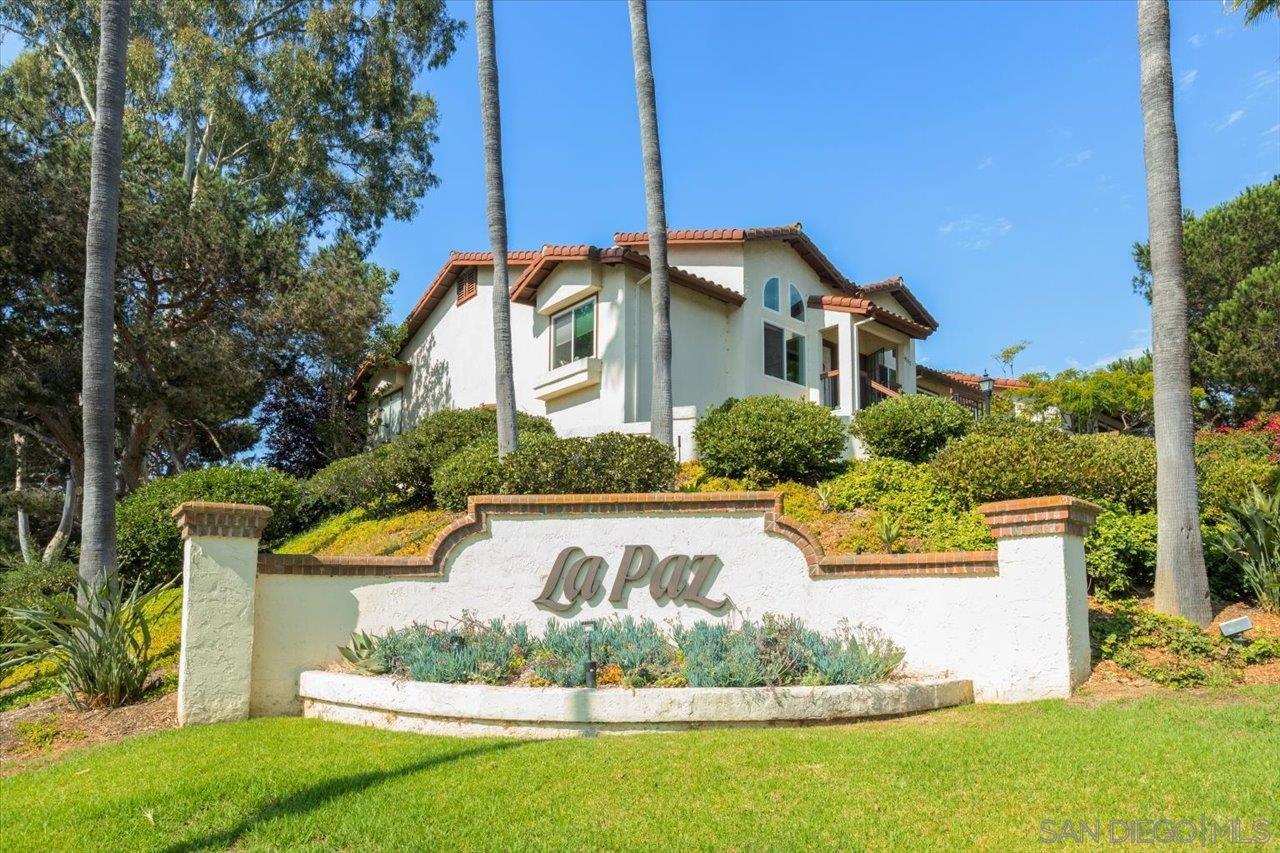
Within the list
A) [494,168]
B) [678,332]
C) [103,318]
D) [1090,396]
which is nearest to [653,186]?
[494,168]

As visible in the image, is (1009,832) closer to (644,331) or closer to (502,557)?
(502,557)

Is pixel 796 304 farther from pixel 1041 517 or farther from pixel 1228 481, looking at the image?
pixel 1041 517

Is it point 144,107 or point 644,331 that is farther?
point 144,107

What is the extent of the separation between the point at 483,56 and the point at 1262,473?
44.1 ft

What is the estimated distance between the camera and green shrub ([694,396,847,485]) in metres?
14.7

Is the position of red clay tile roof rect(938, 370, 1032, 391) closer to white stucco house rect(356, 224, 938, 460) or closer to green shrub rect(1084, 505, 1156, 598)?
white stucco house rect(356, 224, 938, 460)

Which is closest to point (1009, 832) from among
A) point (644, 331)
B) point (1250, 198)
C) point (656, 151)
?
point (656, 151)

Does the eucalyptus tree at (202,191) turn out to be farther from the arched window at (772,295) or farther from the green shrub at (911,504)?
the green shrub at (911,504)

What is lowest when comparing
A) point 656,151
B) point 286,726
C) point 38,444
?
point 286,726

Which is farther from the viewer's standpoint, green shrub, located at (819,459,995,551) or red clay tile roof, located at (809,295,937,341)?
red clay tile roof, located at (809,295,937,341)

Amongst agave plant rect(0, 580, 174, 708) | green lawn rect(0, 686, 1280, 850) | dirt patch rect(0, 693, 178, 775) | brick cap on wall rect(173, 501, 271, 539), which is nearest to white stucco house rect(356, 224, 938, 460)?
brick cap on wall rect(173, 501, 271, 539)

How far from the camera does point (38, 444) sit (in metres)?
30.0

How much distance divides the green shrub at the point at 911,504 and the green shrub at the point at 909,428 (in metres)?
1.17

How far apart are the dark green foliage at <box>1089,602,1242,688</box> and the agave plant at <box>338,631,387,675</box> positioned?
6.49 m
